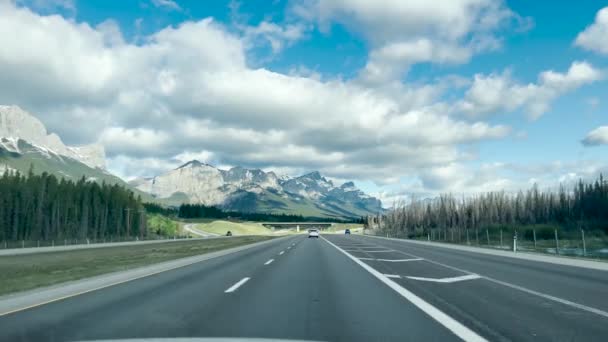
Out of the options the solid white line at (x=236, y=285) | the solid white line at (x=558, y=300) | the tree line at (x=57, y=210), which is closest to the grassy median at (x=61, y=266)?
the solid white line at (x=236, y=285)

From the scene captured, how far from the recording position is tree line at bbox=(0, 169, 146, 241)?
76625 millimetres

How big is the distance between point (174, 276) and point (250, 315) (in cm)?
821

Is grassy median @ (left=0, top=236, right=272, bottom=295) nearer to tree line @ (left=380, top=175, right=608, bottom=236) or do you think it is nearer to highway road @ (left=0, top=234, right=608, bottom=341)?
highway road @ (left=0, top=234, right=608, bottom=341)

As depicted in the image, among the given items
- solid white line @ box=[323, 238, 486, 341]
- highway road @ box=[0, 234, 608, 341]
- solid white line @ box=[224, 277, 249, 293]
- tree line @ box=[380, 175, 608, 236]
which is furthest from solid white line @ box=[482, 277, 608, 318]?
tree line @ box=[380, 175, 608, 236]

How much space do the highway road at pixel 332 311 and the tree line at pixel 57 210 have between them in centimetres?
7343

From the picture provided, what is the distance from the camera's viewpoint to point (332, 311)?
27.9ft

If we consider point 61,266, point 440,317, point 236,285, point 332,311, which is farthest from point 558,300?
point 61,266

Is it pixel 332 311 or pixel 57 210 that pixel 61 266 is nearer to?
pixel 332 311

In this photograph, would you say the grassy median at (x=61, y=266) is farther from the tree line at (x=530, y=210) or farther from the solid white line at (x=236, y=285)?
the tree line at (x=530, y=210)

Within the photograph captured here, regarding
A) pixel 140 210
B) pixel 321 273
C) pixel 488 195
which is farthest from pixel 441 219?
pixel 321 273

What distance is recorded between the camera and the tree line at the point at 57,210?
7662cm

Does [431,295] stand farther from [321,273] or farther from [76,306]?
[76,306]

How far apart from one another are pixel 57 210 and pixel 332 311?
87.5 metres

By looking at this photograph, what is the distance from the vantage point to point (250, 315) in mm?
8031
